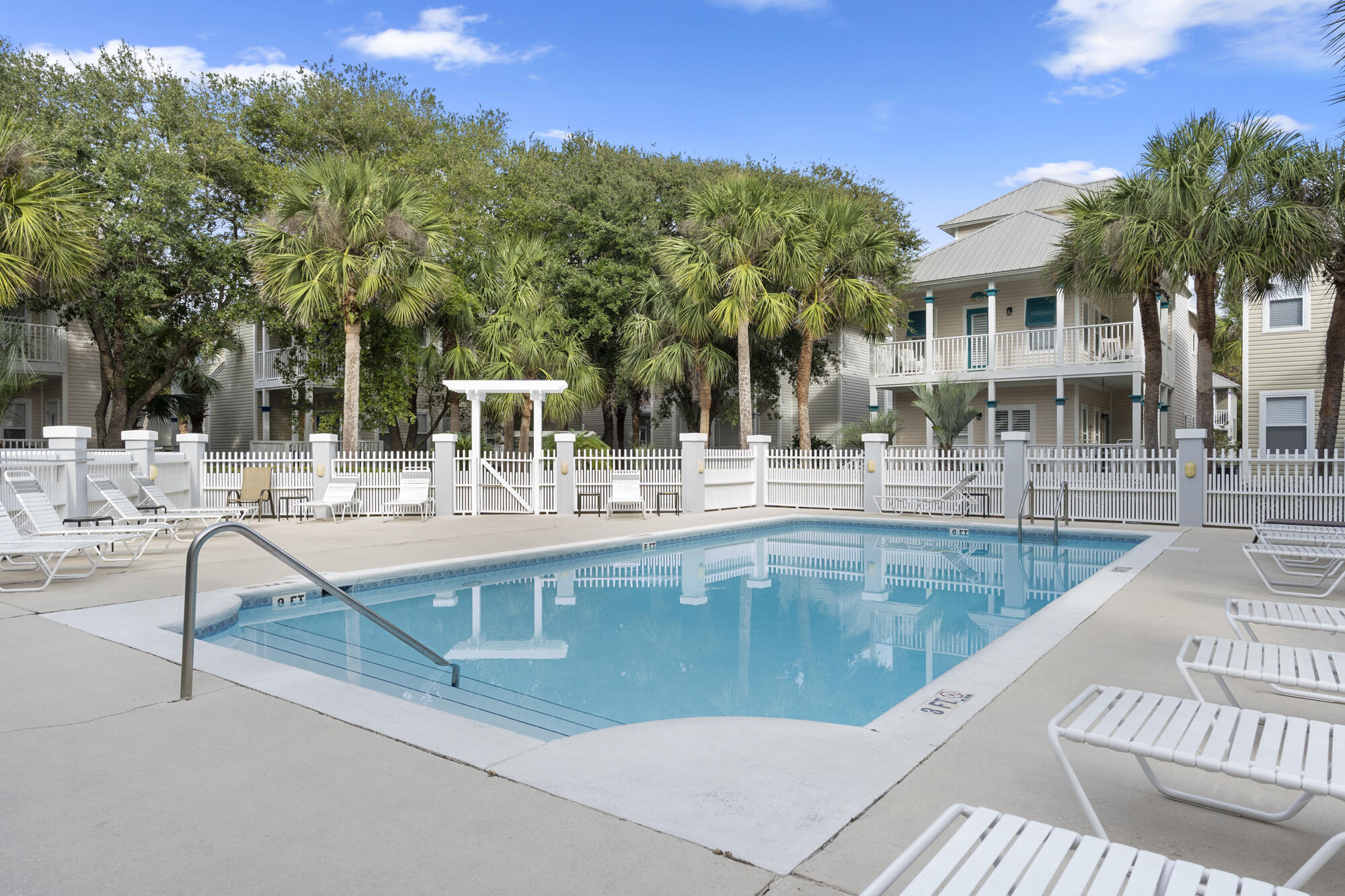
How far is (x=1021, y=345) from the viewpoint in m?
22.7

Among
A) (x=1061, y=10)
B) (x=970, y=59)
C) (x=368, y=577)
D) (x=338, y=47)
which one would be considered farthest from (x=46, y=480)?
(x=1061, y=10)

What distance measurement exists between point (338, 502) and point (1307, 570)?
14883mm

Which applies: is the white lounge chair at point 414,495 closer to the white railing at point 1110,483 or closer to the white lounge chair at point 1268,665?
the white railing at point 1110,483

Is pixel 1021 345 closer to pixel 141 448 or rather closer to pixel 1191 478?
pixel 1191 478

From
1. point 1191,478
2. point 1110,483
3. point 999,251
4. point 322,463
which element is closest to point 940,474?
point 1110,483

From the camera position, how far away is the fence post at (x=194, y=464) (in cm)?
1597

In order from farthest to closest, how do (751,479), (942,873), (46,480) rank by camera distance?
(751,479)
(46,480)
(942,873)

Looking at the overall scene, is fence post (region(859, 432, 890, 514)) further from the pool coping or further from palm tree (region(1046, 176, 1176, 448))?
the pool coping

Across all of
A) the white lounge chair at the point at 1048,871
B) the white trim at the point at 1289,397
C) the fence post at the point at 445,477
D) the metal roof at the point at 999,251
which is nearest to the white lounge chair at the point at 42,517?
the fence post at the point at 445,477

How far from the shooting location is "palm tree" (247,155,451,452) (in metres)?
16.7

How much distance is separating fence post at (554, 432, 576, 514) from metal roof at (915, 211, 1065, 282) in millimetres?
12222

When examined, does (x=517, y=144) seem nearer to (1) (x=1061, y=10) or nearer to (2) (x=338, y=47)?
(2) (x=338, y=47)

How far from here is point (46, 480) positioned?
1120 centimetres

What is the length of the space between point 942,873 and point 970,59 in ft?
81.9
